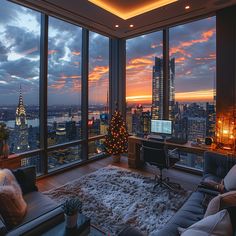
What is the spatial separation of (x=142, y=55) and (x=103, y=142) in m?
2.74

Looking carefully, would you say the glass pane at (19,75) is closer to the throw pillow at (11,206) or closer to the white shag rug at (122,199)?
the white shag rug at (122,199)

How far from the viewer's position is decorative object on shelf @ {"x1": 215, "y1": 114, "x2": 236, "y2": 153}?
11.0ft

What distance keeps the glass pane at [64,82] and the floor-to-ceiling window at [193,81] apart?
2.43 meters

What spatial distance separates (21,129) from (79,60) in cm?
223

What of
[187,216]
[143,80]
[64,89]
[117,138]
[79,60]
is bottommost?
[187,216]

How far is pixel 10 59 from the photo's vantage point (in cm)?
339

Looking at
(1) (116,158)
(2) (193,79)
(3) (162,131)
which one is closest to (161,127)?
(3) (162,131)

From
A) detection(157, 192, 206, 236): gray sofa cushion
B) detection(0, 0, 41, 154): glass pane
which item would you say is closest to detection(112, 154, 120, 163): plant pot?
detection(0, 0, 41, 154): glass pane

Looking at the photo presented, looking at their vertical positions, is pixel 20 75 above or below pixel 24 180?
above

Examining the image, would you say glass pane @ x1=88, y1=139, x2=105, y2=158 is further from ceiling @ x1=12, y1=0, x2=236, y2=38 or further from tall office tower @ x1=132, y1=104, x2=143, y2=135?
ceiling @ x1=12, y1=0, x2=236, y2=38

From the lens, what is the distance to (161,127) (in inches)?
162

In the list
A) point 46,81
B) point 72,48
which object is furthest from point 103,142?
point 72,48

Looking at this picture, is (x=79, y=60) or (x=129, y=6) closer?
(x=129, y=6)

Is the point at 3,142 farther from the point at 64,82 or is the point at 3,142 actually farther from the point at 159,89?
the point at 159,89
